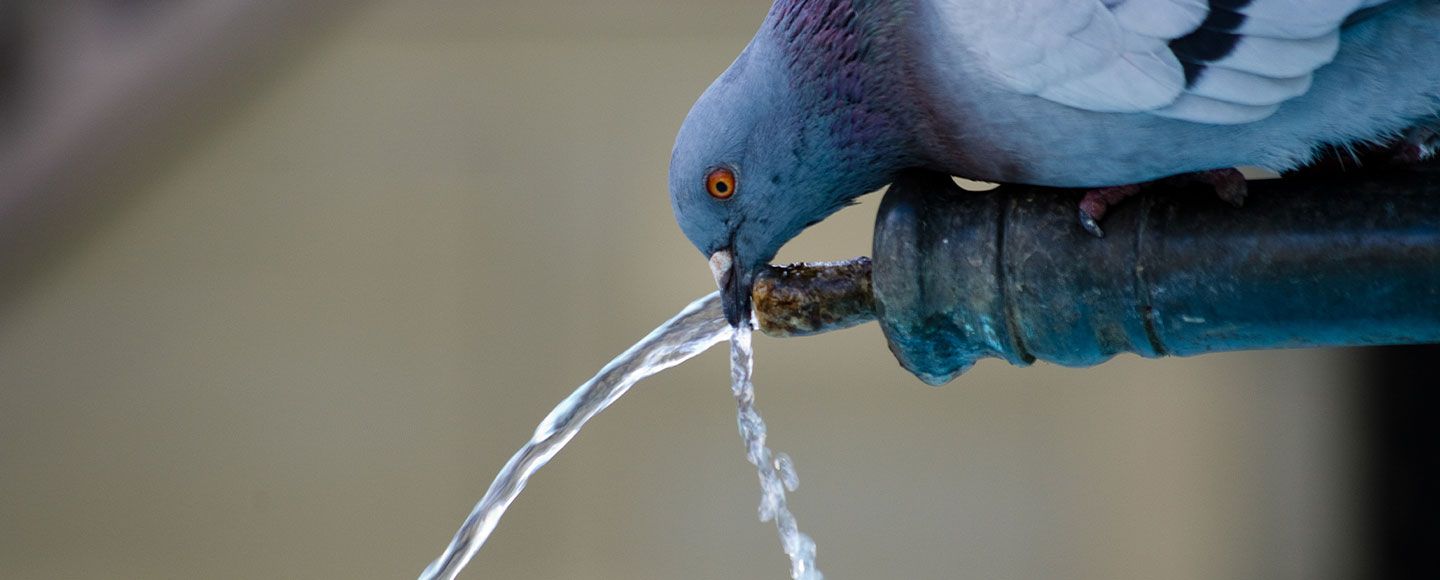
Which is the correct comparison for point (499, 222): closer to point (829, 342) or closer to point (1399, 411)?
point (829, 342)

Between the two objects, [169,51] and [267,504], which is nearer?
[169,51]

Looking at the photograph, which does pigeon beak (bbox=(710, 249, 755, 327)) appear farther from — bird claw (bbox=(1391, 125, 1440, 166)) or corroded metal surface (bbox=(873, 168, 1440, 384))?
bird claw (bbox=(1391, 125, 1440, 166))

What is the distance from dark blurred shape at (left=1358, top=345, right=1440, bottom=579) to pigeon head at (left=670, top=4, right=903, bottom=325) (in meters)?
2.11

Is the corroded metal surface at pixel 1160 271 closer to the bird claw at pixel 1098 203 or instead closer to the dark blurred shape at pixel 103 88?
the bird claw at pixel 1098 203

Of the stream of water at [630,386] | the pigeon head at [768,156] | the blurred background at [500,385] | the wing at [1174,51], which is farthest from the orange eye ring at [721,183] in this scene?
the blurred background at [500,385]

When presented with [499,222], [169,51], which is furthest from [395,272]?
[169,51]

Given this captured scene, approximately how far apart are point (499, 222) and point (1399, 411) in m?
1.90

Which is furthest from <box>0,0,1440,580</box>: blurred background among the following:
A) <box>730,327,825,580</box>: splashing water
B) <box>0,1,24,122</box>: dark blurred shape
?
<box>730,327,825,580</box>: splashing water

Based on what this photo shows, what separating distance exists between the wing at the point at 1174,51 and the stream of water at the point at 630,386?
32 centimetres

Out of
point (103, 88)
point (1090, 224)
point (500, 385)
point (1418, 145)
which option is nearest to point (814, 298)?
point (1090, 224)

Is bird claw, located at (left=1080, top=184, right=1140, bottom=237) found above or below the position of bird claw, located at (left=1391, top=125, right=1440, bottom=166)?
above

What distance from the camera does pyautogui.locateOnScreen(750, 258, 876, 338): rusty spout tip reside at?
90cm

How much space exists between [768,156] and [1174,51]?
293 millimetres

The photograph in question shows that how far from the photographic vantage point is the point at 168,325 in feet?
9.51
